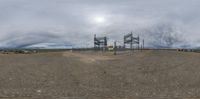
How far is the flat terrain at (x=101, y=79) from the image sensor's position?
31.3m

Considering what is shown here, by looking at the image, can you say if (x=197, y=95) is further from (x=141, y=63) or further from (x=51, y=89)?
(x=141, y=63)

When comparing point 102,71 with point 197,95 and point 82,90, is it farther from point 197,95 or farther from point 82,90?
point 197,95

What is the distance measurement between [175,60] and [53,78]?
1575cm

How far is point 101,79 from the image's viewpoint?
3731 centimetres

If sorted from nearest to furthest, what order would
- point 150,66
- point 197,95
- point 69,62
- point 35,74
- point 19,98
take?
1. point 19,98
2. point 197,95
3. point 35,74
4. point 150,66
5. point 69,62

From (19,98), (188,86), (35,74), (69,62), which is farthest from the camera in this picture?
(69,62)

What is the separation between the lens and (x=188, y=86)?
35531mm

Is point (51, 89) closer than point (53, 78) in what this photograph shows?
Yes

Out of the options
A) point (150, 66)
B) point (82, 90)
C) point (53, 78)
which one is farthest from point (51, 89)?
point (150, 66)

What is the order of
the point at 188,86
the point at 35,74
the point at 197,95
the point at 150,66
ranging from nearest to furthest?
1. the point at 197,95
2. the point at 188,86
3. the point at 35,74
4. the point at 150,66

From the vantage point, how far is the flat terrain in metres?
31.3

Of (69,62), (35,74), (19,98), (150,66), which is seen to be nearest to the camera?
(19,98)

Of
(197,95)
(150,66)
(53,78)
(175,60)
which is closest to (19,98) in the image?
(53,78)

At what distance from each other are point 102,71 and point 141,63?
19.7 feet
